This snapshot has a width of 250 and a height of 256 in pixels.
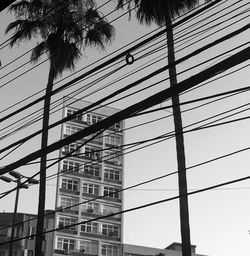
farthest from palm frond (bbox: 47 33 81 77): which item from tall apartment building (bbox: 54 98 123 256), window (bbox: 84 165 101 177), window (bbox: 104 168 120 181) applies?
window (bbox: 104 168 120 181)

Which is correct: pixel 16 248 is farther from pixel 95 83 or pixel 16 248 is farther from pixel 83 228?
pixel 95 83

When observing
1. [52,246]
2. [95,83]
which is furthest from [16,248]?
[95,83]

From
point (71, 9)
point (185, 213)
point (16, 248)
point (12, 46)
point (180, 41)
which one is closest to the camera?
point (180, 41)

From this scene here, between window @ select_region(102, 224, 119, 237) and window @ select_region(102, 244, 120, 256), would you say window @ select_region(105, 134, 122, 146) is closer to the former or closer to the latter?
window @ select_region(102, 224, 119, 237)

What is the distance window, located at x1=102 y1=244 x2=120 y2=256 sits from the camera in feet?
198

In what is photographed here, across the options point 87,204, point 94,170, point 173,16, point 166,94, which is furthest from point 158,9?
point 94,170

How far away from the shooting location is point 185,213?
16391 millimetres

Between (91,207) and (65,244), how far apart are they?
20.4 feet

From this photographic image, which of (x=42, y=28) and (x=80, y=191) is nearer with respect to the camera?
(x=42, y=28)

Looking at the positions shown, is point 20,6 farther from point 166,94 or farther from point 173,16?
point 166,94

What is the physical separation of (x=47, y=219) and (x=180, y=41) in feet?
177

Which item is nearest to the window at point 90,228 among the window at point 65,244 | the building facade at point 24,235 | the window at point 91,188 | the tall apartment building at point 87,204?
the tall apartment building at point 87,204

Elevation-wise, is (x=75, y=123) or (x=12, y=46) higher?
(x=75, y=123)

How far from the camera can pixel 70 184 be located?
205 feet
